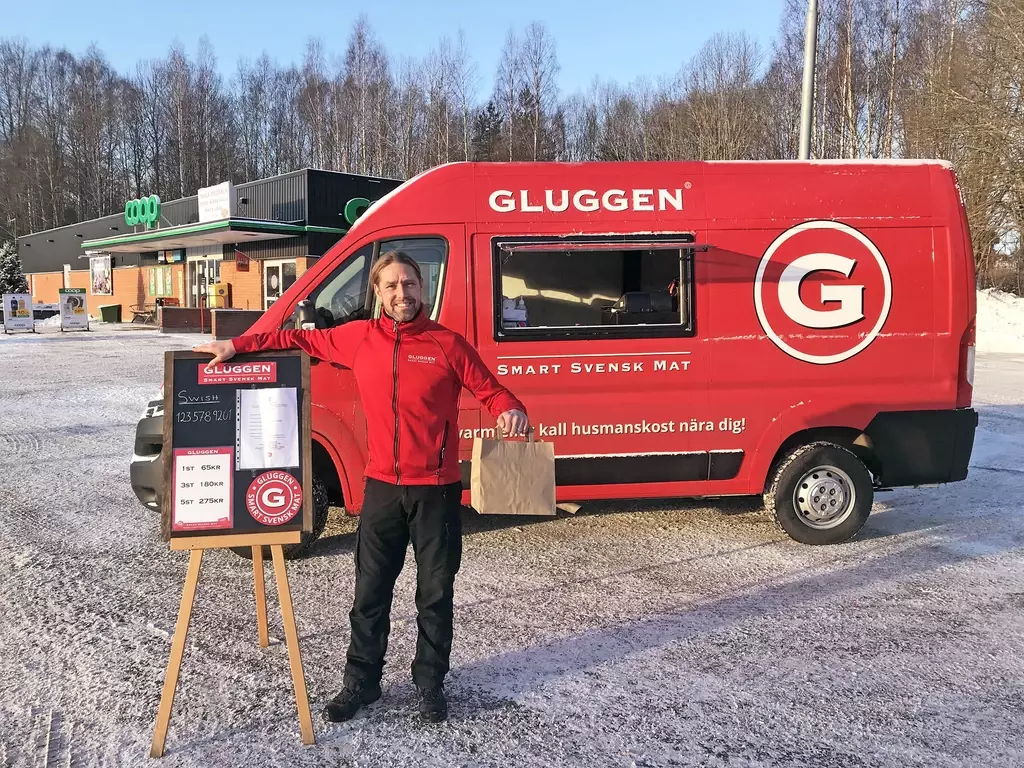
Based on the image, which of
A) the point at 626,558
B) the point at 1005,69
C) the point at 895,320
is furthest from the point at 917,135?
the point at 626,558

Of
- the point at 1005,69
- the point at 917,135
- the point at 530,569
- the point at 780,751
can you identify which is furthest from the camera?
the point at 917,135

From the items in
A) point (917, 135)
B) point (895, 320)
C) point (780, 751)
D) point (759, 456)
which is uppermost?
point (917, 135)

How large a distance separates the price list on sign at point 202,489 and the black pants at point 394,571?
1.84ft

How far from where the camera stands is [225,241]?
29172 millimetres

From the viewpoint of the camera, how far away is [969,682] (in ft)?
11.1

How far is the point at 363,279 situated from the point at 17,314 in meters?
26.6

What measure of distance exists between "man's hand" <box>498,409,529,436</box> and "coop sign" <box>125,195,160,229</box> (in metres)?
32.5

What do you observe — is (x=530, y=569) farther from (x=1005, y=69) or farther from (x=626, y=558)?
(x=1005, y=69)

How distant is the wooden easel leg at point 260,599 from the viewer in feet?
11.3

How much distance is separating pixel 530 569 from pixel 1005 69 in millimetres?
23873

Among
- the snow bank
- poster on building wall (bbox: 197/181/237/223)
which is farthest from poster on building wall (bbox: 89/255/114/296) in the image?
the snow bank

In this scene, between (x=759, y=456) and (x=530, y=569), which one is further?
(x=759, y=456)

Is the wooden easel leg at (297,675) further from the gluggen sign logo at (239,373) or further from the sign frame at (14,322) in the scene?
the sign frame at (14,322)

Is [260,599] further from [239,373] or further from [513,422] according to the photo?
[513,422]
